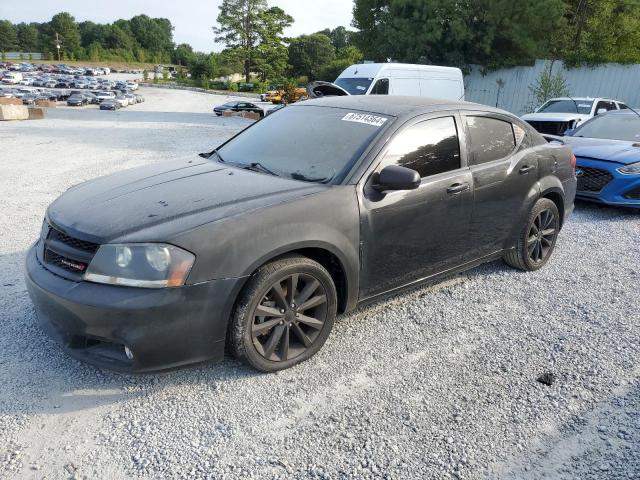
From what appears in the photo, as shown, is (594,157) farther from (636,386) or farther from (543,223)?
(636,386)

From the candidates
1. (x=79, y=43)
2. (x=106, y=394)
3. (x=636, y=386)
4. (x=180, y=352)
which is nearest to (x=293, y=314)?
(x=180, y=352)

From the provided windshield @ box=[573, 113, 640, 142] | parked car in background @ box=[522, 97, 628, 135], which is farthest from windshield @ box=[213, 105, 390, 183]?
parked car in background @ box=[522, 97, 628, 135]

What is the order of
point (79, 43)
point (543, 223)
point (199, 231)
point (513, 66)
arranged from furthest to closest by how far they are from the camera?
point (79, 43)
point (513, 66)
point (543, 223)
point (199, 231)

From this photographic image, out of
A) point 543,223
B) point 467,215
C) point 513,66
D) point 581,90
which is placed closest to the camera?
point 467,215

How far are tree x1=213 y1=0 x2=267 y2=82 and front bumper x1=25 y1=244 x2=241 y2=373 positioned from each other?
7259 cm

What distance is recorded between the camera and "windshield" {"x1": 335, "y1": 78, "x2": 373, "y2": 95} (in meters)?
14.7

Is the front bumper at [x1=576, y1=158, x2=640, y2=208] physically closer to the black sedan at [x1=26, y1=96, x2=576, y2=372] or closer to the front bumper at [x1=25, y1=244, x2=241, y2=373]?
the black sedan at [x1=26, y1=96, x2=576, y2=372]

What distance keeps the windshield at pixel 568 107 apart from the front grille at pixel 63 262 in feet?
45.6

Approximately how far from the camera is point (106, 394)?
8.84 ft

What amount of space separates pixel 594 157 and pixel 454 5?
71.2 feet

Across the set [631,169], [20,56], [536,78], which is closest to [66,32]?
[20,56]

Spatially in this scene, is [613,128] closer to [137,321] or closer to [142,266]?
[142,266]

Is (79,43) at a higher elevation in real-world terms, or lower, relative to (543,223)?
higher

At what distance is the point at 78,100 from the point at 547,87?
117 feet
